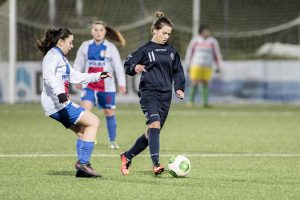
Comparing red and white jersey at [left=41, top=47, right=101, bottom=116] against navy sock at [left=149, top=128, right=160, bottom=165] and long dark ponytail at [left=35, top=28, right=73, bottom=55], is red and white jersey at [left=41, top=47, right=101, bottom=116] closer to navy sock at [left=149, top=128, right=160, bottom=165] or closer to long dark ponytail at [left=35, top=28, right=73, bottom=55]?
long dark ponytail at [left=35, top=28, right=73, bottom=55]

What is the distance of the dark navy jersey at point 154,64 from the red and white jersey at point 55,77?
0.63 metres

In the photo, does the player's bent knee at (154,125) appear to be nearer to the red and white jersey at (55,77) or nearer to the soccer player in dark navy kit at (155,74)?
the soccer player in dark navy kit at (155,74)

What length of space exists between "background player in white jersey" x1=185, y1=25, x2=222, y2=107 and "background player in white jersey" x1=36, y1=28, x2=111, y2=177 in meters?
13.9

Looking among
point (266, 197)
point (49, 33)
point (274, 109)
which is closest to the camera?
point (266, 197)

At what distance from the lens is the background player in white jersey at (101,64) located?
44.1ft

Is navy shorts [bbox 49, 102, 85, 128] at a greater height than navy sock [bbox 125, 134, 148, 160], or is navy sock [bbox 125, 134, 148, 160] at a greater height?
navy shorts [bbox 49, 102, 85, 128]

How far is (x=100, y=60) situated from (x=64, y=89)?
4.24m

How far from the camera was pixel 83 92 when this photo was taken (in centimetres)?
1365

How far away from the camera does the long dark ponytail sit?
31.6ft

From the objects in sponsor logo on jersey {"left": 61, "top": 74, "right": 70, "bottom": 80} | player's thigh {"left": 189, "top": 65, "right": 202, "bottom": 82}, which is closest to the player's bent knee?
sponsor logo on jersey {"left": 61, "top": 74, "right": 70, "bottom": 80}

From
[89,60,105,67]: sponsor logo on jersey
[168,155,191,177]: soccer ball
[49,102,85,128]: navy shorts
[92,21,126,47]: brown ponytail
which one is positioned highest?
[92,21,126,47]: brown ponytail

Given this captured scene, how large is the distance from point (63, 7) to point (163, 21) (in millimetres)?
17106

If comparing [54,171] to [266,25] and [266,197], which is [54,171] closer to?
[266,197]

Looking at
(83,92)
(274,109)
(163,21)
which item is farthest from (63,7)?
(163,21)
